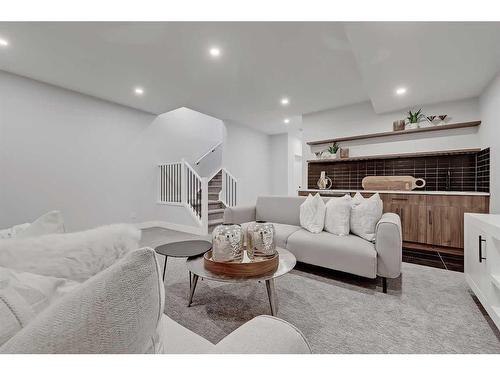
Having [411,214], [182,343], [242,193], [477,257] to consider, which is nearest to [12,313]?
[182,343]

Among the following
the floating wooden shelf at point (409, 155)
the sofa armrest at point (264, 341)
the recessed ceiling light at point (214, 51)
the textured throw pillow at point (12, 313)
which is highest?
the recessed ceiling light at point (214, 51)

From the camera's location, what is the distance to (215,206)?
510 cm

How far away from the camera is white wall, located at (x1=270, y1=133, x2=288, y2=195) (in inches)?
265

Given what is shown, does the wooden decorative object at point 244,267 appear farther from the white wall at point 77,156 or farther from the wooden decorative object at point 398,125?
the wooden decorative object at point 398,125

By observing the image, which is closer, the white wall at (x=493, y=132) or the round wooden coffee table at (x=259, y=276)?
the round wooden coffee table at (x=259, y=276)

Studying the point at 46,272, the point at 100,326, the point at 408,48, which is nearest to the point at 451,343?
the point at 100,326

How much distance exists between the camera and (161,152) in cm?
516

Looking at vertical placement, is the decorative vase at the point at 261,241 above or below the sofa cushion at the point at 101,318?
below

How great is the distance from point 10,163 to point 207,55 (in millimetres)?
3130

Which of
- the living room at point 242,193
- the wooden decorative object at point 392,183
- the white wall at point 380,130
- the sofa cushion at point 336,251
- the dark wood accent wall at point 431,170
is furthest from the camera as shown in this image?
the wooden decorative object at point 392,183

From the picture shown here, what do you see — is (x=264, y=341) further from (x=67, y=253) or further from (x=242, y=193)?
(x=242, y=193)

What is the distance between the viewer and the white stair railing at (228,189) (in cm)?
512

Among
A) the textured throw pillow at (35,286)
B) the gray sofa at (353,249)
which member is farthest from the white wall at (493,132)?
the textured throw pillow at (35,286)

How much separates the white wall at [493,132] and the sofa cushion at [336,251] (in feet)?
6.51
